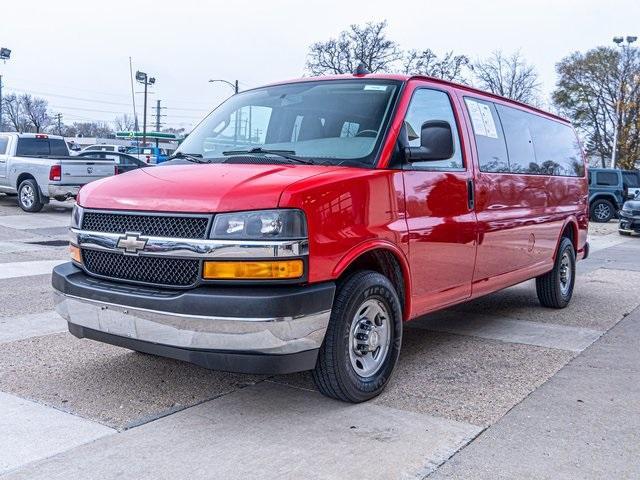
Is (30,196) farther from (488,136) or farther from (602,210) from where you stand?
(602,210)

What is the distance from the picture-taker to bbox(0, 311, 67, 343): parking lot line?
5.56 metres

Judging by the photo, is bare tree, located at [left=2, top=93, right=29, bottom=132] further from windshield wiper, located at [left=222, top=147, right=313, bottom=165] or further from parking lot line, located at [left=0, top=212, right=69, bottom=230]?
windshield wiper, located at [left=222, top=147, right=313, bottom=165]

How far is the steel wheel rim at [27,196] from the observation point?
1639 centimetres

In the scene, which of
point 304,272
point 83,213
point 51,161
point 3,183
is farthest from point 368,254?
point 3,183

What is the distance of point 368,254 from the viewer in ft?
13.6

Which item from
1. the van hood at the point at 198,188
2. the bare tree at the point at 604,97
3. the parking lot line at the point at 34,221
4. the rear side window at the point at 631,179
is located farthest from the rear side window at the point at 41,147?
the bare tree at the point at 604,97

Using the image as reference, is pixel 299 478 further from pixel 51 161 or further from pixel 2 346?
pixel 51 161

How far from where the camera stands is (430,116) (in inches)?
190

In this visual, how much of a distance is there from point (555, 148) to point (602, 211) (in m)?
18.2

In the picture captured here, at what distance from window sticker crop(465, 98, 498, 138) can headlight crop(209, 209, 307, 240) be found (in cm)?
243

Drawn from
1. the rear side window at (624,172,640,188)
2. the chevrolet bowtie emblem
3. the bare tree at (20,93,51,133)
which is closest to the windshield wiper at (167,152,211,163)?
the chevrolet bowtie emblem

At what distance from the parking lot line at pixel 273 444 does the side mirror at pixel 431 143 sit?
1594 mm

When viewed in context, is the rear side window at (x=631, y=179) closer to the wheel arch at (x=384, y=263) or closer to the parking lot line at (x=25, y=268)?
the parking lot line at (x=25, y=268)

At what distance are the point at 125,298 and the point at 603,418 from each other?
9.26ft
